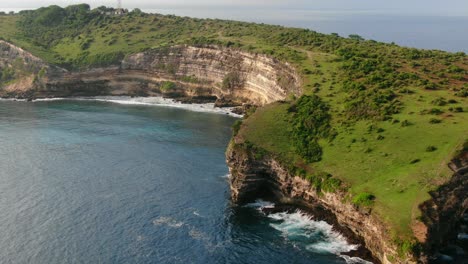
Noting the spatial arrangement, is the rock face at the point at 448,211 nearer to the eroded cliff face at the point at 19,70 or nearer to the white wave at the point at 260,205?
the white wave at the point at 260,205

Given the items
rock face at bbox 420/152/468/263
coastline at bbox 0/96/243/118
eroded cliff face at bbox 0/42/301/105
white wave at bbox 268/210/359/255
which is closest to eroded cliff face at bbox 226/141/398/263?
white wave at bbox 268/210/359/255

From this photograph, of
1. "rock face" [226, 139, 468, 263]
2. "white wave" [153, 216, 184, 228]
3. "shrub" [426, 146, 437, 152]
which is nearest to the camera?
"rock face" [226, 139, 468, 263]

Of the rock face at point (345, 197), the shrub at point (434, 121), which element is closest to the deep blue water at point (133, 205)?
the rock face at point (345, 197)

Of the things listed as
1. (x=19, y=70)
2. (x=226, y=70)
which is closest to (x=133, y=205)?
(x=226, y=70)

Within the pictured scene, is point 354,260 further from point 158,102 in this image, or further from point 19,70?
point 19,70

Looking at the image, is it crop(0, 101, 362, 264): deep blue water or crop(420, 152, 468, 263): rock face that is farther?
crop(0, 101, 362, 264): deep blue water

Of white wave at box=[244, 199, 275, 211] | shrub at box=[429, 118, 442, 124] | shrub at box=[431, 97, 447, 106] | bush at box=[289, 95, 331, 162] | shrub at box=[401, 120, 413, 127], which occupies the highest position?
shrub at box=[431, 97, 447, 106]

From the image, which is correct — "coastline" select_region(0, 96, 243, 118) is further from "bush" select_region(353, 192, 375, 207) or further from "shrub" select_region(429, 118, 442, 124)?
"bush" select_region(353, 192, 375, 207)

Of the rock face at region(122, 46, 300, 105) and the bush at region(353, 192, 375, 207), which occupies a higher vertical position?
the rock face at region(122, 46, 300, 105)
